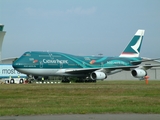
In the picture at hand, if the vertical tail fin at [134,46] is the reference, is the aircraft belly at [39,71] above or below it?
below

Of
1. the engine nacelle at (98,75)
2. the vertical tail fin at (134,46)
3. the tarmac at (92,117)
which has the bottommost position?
the engine nacelle at (98,75)

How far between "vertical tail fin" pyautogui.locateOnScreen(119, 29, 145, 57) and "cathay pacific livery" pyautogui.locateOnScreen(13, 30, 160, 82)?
329 cm

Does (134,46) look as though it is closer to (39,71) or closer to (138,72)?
(138,72)

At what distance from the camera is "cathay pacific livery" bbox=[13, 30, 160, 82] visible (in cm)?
4728

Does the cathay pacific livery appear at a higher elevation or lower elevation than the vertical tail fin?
lower

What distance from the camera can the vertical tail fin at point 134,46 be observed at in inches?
2403

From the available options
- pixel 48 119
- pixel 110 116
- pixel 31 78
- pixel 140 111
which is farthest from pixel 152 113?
pixel 31 78

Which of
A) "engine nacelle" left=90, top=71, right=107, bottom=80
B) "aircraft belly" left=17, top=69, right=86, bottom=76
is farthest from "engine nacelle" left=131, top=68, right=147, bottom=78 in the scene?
"aircraft belly" left=17, top=69, right=86, bottom=76

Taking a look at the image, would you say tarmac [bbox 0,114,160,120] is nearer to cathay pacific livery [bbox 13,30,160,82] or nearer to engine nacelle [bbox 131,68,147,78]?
cathay pacific livery [bbox 13,30,160,82]

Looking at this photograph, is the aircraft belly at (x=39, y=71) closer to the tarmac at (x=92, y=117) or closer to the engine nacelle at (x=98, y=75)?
the engine nacelle at (x=98, y=75)

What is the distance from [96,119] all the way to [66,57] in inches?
1518

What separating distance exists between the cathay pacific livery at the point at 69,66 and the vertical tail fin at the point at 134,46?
3.29 meters

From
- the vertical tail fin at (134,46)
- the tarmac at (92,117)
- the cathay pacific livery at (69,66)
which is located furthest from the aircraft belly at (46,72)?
the tarmac at (92,117)

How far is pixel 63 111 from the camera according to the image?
582 inches
